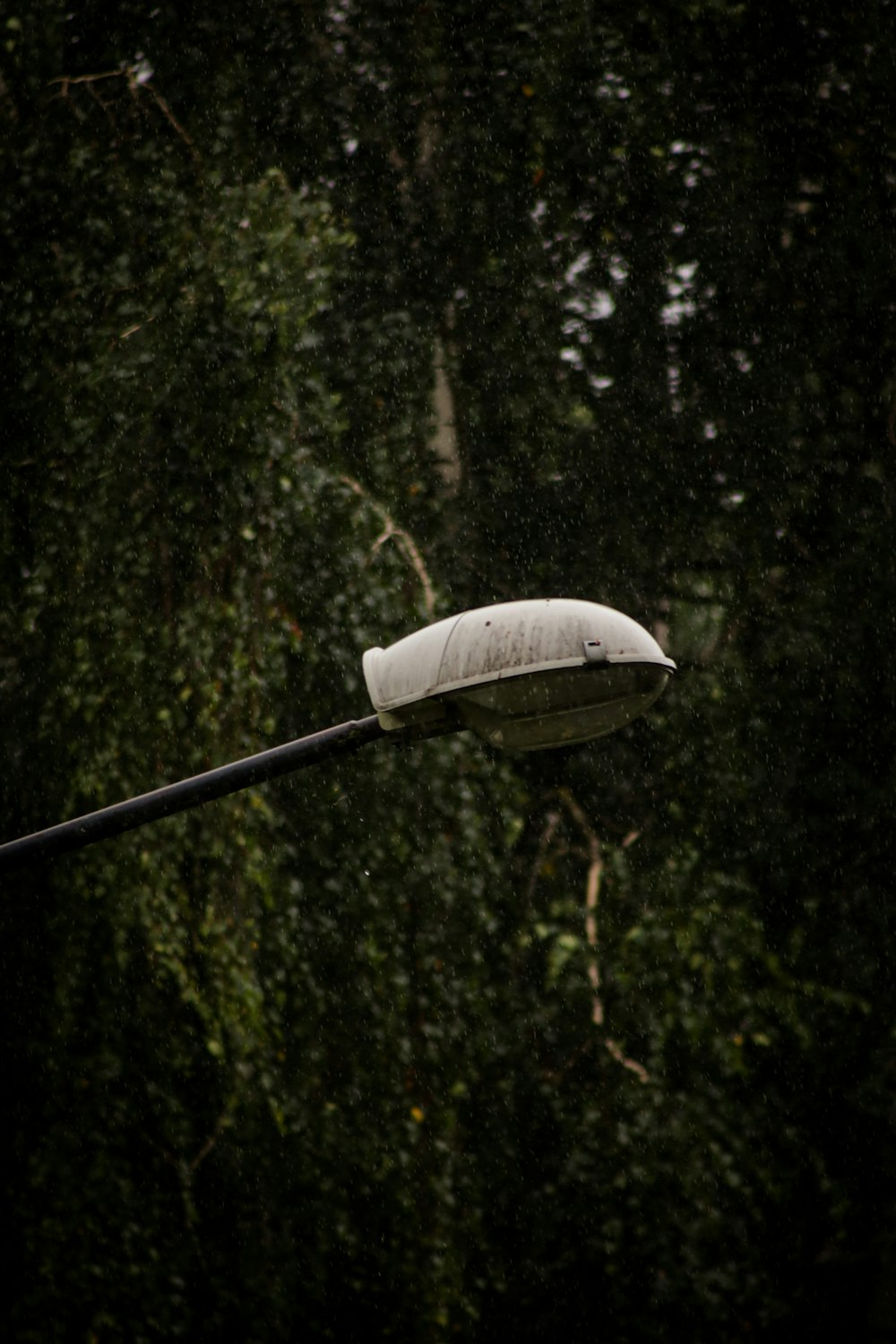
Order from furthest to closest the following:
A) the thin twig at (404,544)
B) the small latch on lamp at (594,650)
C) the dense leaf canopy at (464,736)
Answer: the thin twig at (404,544), the dense leaf canopy at (464,736), the small latch on lamp at (594,650)

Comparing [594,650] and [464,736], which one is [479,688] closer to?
[594,650]

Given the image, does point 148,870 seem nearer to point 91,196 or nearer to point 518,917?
A: point 518,917

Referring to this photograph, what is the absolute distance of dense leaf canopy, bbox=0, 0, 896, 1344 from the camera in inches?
161

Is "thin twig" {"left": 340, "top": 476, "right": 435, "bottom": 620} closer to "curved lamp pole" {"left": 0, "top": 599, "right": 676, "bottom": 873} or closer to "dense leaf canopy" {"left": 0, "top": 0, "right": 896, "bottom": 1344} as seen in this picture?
"dense leaf canopy" {"left": 0, "top": 0, "right": 896, "bottom": 1344}

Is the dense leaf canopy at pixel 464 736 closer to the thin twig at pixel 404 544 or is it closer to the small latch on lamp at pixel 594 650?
the thin twig at pixel 404 544

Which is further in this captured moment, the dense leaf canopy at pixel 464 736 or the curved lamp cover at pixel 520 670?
the dense leaf canopy at pixel 464 736

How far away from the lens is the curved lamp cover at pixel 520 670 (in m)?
1.75

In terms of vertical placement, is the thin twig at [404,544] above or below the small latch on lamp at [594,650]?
Answer: above

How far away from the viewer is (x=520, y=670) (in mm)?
1742

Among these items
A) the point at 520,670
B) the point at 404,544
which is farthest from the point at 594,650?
the point at 404,544

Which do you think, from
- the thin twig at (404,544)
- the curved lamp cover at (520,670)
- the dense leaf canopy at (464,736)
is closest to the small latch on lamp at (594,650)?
the curved lamp cover at (520,670)

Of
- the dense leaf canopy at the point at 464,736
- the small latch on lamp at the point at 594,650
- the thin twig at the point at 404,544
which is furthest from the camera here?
the thin twig at the point at 404,544

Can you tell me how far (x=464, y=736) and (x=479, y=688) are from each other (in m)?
2.59

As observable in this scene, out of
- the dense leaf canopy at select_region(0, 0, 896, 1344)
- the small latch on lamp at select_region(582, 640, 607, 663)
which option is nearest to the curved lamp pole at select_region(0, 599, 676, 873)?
the small latch on lamp at select_region(582, 640, 607, 663)
